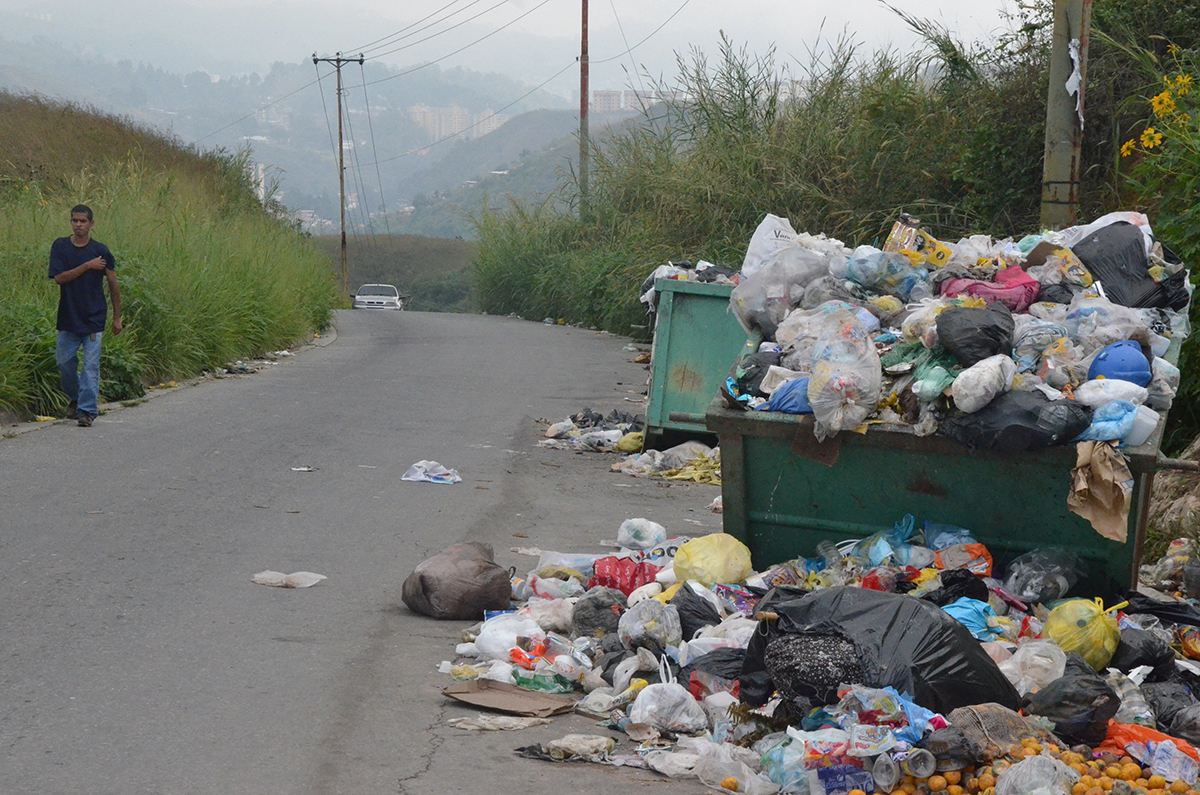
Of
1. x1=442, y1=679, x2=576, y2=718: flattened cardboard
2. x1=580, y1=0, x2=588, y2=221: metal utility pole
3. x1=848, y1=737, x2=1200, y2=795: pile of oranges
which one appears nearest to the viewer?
x1=848, y1=737, x2=1200, y2=795: pile of oranges

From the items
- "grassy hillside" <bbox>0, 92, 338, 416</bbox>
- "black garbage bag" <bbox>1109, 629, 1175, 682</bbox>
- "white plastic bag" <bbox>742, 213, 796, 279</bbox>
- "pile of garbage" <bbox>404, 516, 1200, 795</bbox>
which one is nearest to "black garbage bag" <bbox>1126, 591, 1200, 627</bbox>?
"pile of garbage" <bbox>404, 516, 1200, 795</bbox>

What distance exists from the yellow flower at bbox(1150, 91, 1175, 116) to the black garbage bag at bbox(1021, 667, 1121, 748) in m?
6.42

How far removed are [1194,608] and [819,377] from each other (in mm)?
1729

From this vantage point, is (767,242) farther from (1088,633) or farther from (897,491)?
(1088,633)

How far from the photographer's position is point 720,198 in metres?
17.9

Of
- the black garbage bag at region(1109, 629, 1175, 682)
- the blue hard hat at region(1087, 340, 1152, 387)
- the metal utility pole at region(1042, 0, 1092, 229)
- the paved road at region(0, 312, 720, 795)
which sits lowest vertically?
the paved road at region(0, 312, 720, 795)

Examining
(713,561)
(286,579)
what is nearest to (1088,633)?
(713,561)

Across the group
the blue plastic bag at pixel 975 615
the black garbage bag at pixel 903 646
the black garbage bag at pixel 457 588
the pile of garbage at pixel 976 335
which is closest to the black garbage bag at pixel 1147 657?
the blue plastic bag at pixel 975 615

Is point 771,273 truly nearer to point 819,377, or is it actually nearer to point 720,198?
point 819,377

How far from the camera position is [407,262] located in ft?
286

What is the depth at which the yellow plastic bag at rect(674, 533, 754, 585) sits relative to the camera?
491cm

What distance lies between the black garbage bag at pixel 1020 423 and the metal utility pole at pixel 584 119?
26180 mm

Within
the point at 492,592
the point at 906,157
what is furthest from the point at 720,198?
the point at 492,592

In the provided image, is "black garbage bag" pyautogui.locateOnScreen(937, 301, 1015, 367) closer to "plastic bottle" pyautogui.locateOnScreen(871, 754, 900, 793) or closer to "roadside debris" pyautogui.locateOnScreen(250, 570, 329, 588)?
"plastic bottle" pyautogui.locateOnScreen(871, 754, 900, 793)
